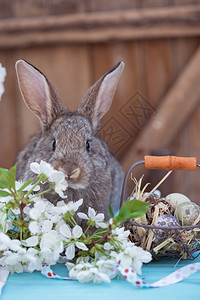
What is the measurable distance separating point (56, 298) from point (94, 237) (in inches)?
8.1

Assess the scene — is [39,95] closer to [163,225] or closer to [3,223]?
[3,223]

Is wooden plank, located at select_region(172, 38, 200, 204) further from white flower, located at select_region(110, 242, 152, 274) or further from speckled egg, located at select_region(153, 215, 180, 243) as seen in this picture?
white flower, located at select_region(110, 242, 152, 274)

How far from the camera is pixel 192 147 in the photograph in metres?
2.88

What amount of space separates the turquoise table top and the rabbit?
35 centimetres

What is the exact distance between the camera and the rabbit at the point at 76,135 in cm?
139

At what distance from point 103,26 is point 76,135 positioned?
153cm

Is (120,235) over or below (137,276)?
over

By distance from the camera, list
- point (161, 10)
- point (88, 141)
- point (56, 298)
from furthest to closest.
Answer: point (161, 10) < point (88, 141) < point (56, 298)

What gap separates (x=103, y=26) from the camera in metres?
2.76

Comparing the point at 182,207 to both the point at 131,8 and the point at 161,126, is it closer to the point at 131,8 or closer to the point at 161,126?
the point at 161,126

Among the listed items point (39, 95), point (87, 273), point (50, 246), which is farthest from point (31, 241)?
point (39, 95)

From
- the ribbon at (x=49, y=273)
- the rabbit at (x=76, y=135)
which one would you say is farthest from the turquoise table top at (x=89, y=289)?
the rabbit at (x=76, y=135)

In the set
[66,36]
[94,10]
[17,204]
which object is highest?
[94,10]

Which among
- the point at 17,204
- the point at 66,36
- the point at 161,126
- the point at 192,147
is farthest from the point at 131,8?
the point at 17,204
